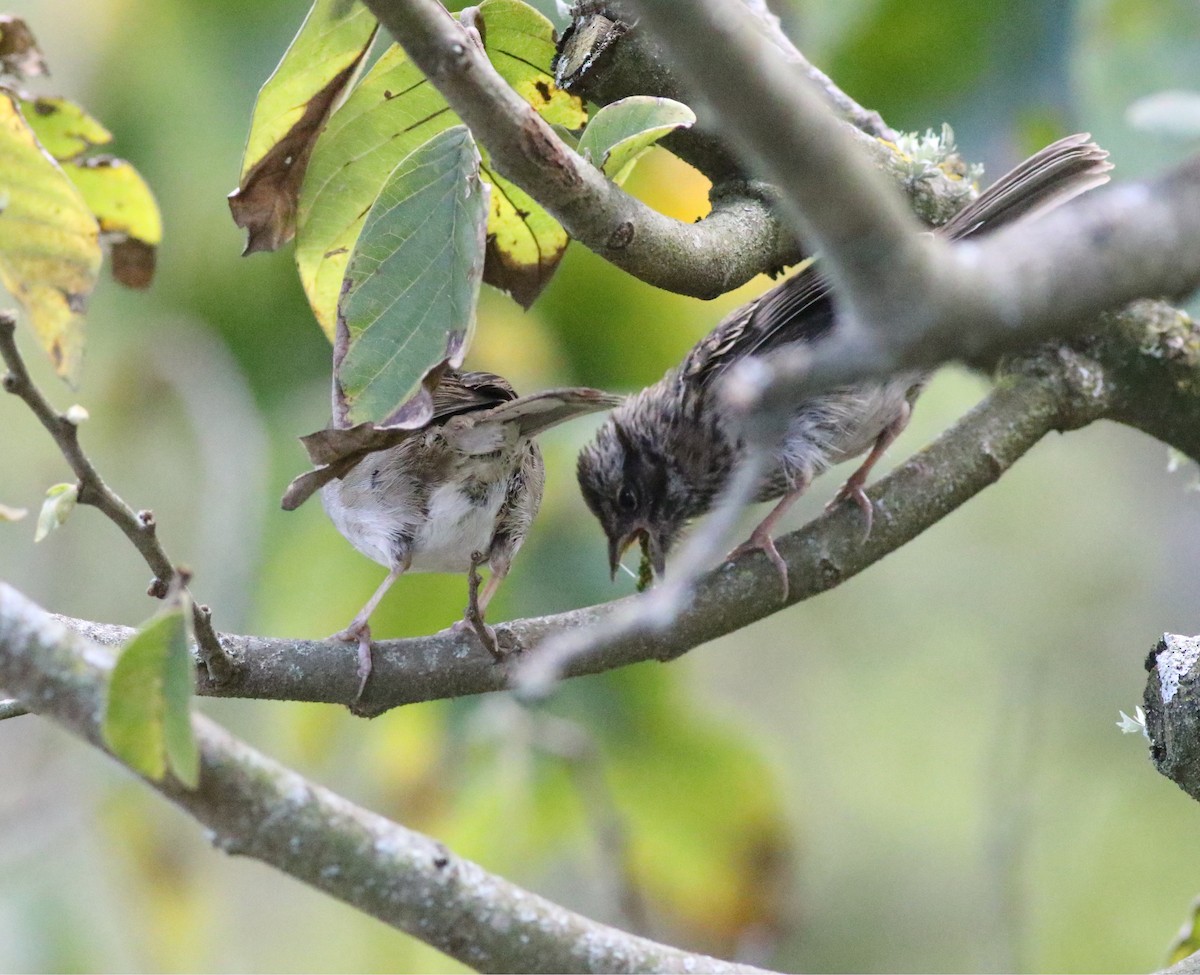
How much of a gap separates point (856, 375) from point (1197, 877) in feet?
22.0

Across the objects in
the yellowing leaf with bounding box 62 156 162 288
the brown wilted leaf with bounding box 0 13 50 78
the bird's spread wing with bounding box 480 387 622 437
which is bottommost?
the bird's spread wing with bounding box 480 387 622 437

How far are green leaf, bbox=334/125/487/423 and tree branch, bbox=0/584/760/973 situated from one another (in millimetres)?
710

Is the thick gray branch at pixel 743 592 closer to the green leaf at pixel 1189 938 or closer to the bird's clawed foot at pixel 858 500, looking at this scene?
the bird's clawed foot at pixel 858 500

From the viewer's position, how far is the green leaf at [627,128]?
2.19 metres

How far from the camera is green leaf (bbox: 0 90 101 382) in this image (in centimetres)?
235

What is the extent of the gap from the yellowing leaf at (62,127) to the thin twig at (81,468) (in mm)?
864

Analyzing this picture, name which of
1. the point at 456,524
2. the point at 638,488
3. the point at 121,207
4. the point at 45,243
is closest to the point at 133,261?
the point at 121,207

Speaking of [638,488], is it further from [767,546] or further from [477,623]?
[477,623]

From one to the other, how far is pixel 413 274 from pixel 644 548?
2324mm

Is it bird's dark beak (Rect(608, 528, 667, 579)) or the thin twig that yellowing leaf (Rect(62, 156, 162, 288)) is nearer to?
the thin twig

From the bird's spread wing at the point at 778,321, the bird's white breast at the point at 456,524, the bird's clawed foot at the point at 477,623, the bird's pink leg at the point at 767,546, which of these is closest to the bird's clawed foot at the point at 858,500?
the bird's pink leg at the point at 767,546

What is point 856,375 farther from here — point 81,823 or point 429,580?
point 81,823

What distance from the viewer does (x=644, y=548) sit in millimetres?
4406

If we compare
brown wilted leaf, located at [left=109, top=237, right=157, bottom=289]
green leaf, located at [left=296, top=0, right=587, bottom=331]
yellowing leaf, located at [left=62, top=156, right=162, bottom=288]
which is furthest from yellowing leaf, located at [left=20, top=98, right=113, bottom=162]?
green leaf, located at [left=296, top=0, right=587, bottom=331]
